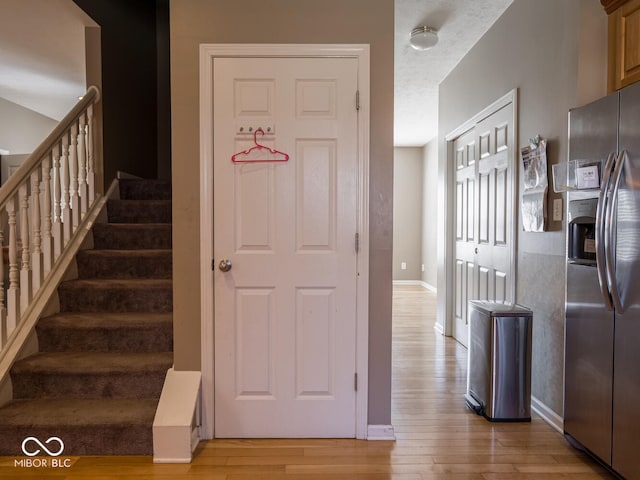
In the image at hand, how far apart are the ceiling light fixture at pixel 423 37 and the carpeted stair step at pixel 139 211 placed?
2538mm

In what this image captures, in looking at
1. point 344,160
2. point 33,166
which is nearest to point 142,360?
point 33,166

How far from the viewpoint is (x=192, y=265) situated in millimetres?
2275

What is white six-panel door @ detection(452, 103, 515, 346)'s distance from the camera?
3146 millimetres

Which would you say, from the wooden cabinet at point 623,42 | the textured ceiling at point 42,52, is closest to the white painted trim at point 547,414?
the wooden cabinet at point 623,42

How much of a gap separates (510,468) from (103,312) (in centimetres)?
269

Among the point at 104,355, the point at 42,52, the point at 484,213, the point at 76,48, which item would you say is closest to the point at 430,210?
the point at 484,213

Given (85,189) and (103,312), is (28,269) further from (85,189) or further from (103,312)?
(85,189)

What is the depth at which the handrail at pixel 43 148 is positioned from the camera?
2.39 meters

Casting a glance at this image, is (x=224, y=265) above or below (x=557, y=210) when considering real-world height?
below

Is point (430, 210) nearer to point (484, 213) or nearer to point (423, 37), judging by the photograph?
point (484, 213)

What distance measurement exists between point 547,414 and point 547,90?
6.74 ft

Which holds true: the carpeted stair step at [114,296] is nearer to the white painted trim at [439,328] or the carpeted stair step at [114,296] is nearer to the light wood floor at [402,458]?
the light wood floor at [402,458]

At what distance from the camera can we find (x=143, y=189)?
12.8ft

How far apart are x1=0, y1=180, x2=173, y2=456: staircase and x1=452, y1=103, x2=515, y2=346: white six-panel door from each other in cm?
258
